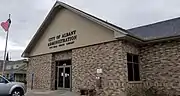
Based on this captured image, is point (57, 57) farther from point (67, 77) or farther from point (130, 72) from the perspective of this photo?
point (130, 72)

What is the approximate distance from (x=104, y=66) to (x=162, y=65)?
404 cm

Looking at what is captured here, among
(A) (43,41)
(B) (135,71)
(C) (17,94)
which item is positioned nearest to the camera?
(C) (17,94)

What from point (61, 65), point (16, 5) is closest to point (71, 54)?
point (61, 65)

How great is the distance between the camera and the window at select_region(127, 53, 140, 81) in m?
14.6

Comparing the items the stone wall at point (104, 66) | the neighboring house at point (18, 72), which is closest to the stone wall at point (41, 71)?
the stone wall at point (104, 66)

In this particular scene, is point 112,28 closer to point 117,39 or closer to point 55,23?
point 117,39

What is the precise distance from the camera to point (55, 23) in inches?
775

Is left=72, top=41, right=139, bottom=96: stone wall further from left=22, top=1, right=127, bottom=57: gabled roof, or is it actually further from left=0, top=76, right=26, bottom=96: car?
left=0, top=76, right=26, bottom=96: car

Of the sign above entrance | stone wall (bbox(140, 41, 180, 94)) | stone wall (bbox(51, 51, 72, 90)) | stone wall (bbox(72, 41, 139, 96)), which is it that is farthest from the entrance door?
stone wall (bbox(140, 41, 180, 94))

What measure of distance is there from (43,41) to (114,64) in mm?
9588

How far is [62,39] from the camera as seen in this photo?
18625 millimetres

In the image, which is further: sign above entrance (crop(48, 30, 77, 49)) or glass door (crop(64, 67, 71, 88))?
glass door (crop(64, 67, 71, 88))

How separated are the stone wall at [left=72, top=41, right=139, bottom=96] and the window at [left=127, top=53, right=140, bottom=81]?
0.46m

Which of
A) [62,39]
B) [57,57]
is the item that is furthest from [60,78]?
[62,39]
